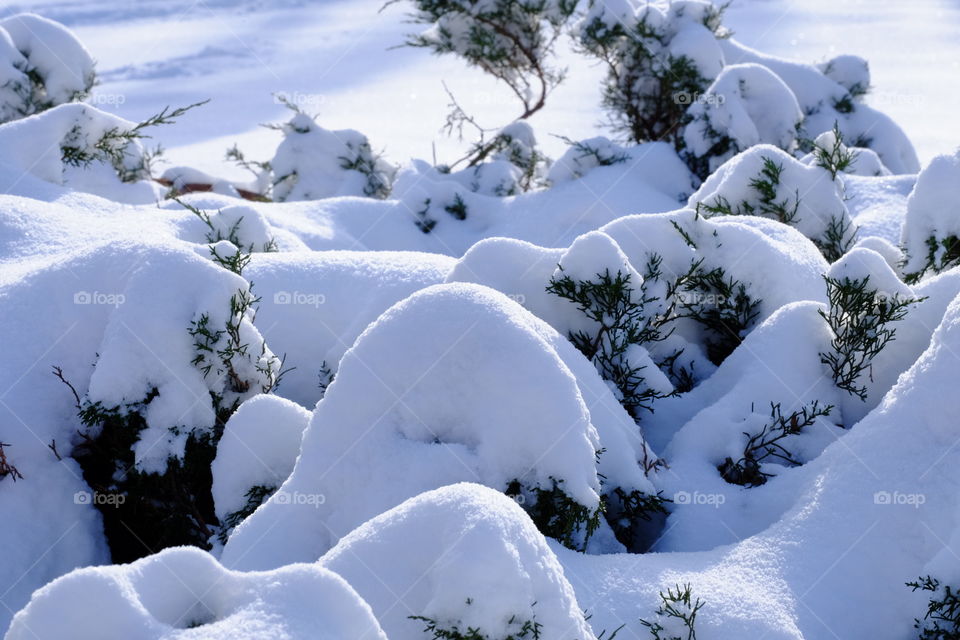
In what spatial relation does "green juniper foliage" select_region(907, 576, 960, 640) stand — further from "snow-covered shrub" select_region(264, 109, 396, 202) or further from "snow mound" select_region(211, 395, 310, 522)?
"snow-covered shrub" select_region(264, 109, 396, 202)

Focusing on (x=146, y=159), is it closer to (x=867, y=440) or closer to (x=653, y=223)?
(x=653, y=223)

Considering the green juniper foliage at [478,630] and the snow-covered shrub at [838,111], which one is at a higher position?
the green juniper foliage at [478,630]

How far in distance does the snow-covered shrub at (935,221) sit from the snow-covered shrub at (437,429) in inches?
183

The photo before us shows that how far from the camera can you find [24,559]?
561cm

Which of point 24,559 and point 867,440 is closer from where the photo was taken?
point 867,440

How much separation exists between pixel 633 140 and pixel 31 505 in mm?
11778

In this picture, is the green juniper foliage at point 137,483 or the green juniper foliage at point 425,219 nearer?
the green juniper foliage at point 137,483

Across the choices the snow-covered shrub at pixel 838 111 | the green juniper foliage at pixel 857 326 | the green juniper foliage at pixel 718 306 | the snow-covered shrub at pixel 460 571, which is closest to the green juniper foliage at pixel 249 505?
the snow-covered shrub at pixel 460 571

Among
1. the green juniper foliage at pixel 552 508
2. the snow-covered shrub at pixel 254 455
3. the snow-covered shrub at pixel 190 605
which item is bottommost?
the snow-covered shrub at pixel 254 455

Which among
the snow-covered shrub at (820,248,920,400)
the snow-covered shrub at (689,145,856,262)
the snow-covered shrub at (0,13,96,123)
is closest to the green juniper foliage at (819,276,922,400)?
the snow-covered shrub at (820,248,920,400)

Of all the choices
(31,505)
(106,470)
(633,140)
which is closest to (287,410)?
(106,470)

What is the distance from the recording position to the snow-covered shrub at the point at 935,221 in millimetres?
7797

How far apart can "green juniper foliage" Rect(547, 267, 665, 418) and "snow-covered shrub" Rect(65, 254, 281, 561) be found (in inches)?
84.9

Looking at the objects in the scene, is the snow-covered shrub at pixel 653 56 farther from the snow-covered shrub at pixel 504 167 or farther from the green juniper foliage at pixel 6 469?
the green juniper foliage at pixel 6 469
